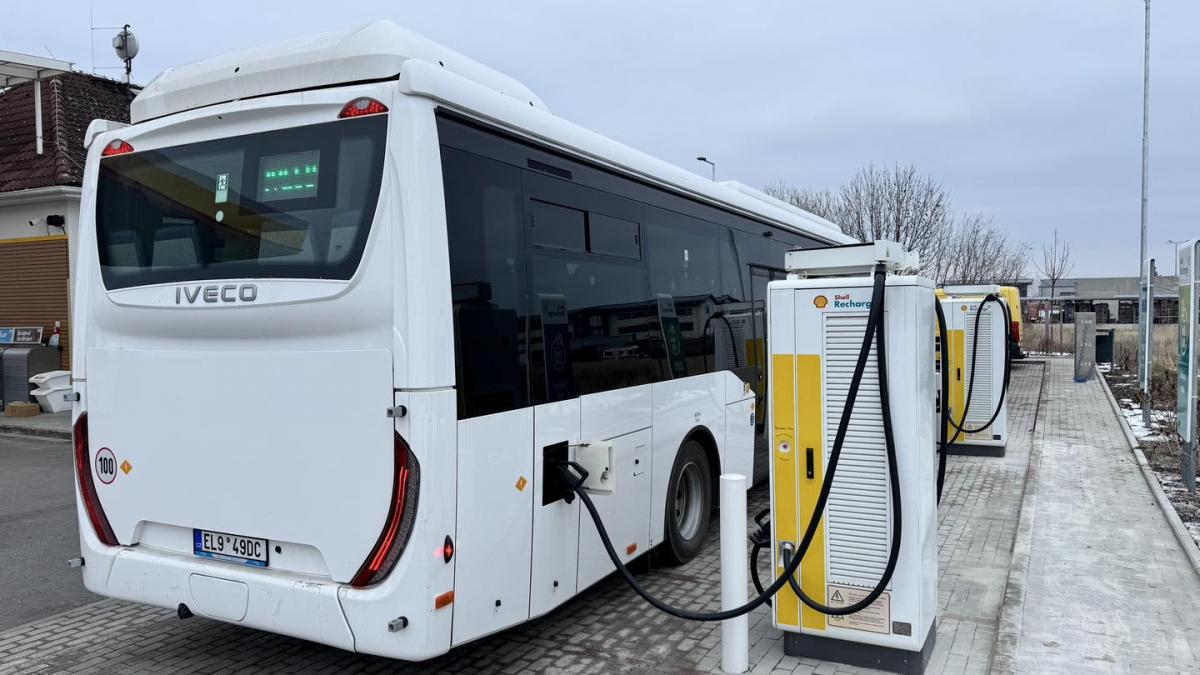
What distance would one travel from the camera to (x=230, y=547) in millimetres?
4156

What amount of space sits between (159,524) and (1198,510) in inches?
358

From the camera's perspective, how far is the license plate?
407 cm

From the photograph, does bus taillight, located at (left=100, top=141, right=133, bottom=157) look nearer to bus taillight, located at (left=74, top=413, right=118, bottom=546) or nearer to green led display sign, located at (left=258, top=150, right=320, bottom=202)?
green led display sign, located at (left=258, top=150, right=320, bottom=202)

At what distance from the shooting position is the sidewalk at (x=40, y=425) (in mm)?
13842

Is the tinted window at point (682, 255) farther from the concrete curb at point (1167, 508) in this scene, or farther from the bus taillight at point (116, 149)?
the concrete curb at point (1167, 508)

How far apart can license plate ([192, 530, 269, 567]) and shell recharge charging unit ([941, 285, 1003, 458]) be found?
32.2 feet

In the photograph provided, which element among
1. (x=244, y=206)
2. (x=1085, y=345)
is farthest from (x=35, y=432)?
(x=1085, y=345)

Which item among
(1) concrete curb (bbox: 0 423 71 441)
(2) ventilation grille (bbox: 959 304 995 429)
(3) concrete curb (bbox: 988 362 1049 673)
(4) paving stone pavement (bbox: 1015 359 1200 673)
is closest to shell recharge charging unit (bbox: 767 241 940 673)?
(3) concrete curb (bbox: 988 362 1049 673)

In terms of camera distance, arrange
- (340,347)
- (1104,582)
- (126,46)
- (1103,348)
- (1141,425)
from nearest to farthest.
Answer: (340,347) < (1104,582) < (1141,425) < (126,46) < (1103,348)

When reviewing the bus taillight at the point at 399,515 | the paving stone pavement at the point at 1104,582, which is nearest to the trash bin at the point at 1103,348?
the paving stone pavement at the point at 1104,582

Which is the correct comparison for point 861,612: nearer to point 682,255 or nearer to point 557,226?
point 557,226

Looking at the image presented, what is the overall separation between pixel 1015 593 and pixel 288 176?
5.39 meters

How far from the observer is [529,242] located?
15.1ft

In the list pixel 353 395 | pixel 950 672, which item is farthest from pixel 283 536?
pixel 950 672
